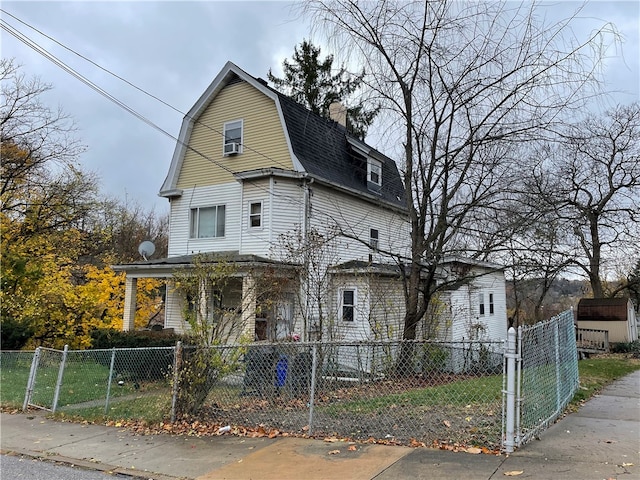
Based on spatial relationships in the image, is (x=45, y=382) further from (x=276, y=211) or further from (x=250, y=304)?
(x=276, y=211)

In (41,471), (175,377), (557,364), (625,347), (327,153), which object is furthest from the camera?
(625,347)

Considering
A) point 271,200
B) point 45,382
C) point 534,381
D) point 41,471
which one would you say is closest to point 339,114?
point 271,200

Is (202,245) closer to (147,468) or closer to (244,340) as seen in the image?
(244,340)

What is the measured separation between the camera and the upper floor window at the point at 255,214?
49.7ft

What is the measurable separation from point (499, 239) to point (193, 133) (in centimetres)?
1163

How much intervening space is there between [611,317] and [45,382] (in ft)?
79.4

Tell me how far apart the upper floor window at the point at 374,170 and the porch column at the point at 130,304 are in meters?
9.35

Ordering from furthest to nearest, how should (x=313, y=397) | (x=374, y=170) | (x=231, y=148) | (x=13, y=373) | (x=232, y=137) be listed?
(x=374, y=170) → (x=232, y=137) → (x=231, y=148) → (x=13, y=373) → (x=313, y=397)

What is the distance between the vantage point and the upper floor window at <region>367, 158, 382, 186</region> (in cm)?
1853

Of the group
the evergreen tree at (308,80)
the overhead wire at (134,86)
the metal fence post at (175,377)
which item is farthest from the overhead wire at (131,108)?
the evergreen tree at (308,80)

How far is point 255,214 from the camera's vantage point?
1520 centimetres

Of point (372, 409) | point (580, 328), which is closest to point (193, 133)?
point (372, 409)

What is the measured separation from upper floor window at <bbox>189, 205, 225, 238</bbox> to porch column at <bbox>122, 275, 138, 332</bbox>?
2523 millimetres

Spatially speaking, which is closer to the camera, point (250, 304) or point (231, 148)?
point (250, 304)
